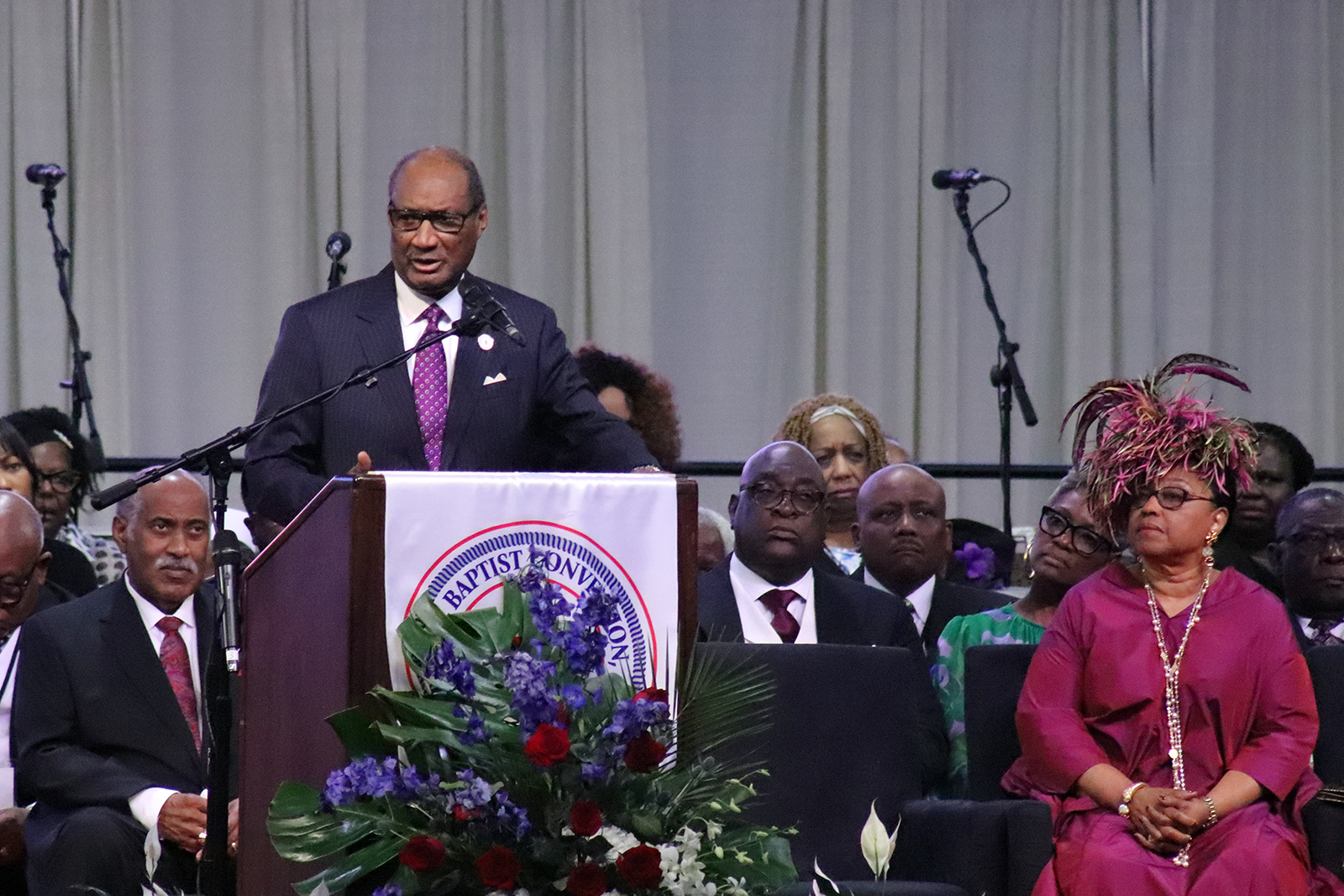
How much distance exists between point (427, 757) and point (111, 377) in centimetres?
636

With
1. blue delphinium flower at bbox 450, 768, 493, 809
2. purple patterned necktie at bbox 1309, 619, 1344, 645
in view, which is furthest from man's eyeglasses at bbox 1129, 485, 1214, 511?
blue delphinium flower at bbox 450, 768, 493, 809

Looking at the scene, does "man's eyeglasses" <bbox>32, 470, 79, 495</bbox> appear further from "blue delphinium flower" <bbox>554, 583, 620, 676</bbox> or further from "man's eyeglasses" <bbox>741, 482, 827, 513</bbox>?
"blue delphinium flower" <bbox>554, 583, 620, 676</bbox>

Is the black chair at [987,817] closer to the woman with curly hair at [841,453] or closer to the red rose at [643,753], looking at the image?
the woman with curly hair at [841,453]

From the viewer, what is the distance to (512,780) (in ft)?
9.42

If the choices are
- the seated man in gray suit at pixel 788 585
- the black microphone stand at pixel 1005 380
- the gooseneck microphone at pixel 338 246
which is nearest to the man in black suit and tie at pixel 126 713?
the gooseneck microphone at pixel 338 246

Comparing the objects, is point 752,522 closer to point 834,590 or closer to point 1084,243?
point 834,590

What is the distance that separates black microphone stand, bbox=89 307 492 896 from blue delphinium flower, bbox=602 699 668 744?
1.04m

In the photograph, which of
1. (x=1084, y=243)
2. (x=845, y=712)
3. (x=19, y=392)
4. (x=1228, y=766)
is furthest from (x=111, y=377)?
(x=1228, y=766)

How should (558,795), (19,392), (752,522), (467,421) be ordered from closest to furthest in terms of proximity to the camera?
(558,795), (467,421), (752,522), (19,392)

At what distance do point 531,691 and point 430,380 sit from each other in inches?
47.1

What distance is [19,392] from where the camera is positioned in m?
8.66

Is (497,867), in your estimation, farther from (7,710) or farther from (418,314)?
(7,710)

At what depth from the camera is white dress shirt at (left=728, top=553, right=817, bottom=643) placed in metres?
5.18

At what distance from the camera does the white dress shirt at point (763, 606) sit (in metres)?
5.18
